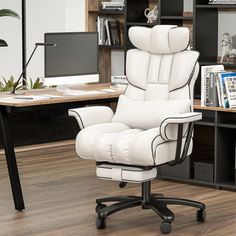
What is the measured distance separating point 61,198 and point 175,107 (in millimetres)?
1119

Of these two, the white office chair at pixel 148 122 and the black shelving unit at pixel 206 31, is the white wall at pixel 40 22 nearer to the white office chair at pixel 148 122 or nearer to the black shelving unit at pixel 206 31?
the black shelving unit at pixel 206 31

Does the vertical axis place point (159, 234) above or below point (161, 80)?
below

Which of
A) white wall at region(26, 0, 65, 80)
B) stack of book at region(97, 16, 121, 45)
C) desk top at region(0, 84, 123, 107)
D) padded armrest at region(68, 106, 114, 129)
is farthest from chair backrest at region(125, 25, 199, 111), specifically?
white wall at region(26, 0, 65, 80)

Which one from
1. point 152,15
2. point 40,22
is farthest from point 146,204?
point 40,22

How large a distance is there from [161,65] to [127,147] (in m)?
0.83

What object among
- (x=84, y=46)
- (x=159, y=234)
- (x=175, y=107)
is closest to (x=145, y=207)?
(x=159, y=234)

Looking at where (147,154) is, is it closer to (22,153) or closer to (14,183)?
(14,183)

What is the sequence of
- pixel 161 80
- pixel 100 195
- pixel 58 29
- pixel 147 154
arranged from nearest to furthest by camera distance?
1. pixel 147 154
2. pixel 161 80
3. pixel 100 195
4. pixel 58 29

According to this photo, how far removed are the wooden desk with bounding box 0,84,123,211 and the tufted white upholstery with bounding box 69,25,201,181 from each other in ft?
1.64

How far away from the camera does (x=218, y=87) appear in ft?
19.3

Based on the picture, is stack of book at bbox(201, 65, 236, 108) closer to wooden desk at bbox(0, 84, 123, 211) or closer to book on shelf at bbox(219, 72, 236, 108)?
book on shelf at bbox(219, 72, 236, 108)

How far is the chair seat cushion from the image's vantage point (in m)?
4.70

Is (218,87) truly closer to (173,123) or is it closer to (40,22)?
(173,123)

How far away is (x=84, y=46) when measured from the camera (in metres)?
6.66
